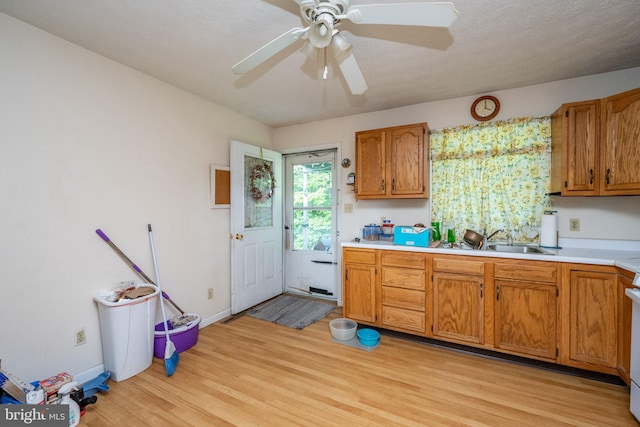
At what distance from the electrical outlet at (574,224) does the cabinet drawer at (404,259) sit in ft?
4.39

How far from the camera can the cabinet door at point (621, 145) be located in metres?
1.93

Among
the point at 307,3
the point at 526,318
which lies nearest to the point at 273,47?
the point at 307,3

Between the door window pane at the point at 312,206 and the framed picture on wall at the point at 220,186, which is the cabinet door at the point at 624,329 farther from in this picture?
the framed picture on wall at the point at 220,186

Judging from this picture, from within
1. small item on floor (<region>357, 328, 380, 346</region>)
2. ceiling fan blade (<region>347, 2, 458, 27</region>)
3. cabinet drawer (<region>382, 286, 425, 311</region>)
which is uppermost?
ceiling fan blade (<region>347, 2, 458, 27</region>)

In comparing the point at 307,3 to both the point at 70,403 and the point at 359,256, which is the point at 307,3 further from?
the point at 70,403

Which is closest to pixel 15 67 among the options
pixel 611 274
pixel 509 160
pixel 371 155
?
pixel 371 155

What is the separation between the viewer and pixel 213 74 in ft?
7.81

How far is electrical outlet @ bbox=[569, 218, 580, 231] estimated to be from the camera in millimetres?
2422

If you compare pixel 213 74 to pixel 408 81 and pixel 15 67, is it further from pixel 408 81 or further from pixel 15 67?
pixel 408 81

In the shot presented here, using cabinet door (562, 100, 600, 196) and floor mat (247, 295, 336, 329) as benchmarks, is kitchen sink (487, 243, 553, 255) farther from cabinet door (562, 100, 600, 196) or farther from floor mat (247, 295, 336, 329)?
floor mat (247, 295, 336, 329)

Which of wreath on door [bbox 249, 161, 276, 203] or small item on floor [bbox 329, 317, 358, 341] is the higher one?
wreath on door [bbox 249, 161, 276, 203]

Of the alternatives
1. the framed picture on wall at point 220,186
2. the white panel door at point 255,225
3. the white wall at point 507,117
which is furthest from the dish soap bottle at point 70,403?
the white wall at point 507,117

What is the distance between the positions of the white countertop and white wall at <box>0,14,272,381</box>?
2041mm

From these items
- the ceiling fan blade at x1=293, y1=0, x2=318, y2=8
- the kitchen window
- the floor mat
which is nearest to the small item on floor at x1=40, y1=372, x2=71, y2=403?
the floor mat
